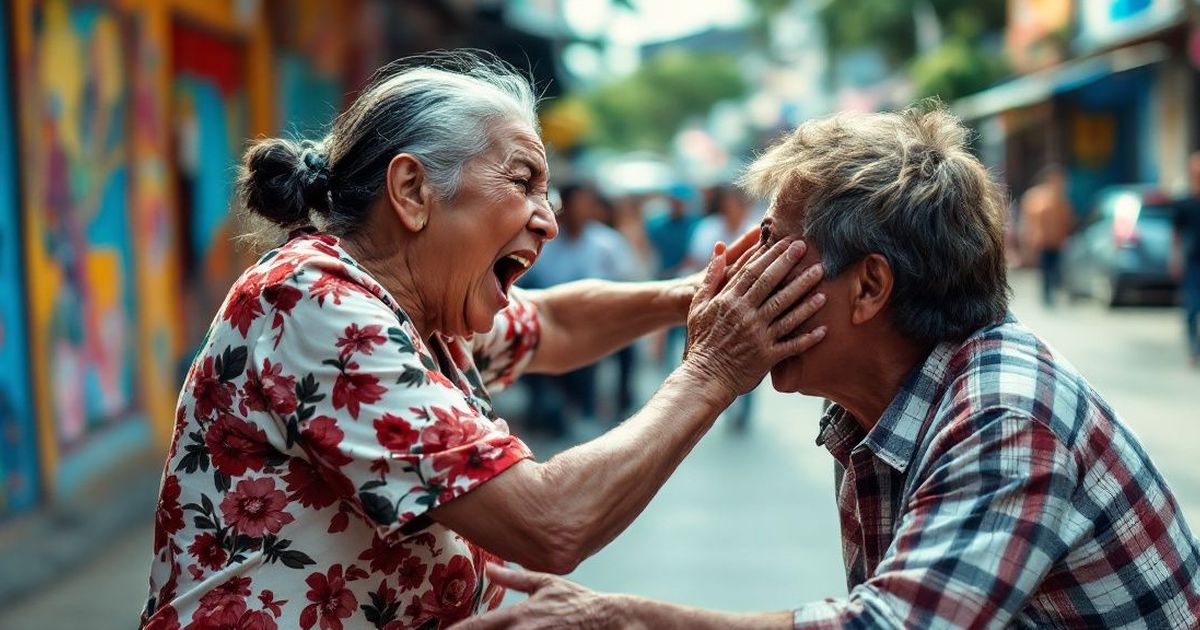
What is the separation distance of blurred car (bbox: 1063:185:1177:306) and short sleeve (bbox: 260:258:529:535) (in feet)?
52.1

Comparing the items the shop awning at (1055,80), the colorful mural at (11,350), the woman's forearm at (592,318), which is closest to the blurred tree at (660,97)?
the shop awning at (1055,80)

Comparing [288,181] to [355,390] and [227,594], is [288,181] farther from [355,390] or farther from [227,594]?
[227,594]

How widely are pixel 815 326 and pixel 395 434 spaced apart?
2.54ft

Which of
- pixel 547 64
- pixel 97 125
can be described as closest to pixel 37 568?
pixel 97 125

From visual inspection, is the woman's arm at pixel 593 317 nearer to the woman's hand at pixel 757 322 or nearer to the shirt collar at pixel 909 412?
the woman's hand at pixel 757 322

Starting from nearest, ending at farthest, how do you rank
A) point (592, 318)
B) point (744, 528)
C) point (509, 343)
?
point (509, 343)
point (592, 318)
point (744, 528)

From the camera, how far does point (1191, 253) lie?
12.2 meters

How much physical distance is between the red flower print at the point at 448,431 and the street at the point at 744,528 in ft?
5.20

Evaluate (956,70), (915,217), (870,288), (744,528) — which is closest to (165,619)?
(870,288)

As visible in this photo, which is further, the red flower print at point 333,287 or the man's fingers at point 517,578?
the man's fingers at point 517,578

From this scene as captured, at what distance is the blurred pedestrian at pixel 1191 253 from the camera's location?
11891 millimetres

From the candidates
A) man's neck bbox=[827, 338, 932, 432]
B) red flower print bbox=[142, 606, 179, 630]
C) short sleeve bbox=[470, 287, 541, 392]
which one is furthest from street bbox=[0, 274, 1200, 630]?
red flower print bbox=[142, 606, 179, 630]

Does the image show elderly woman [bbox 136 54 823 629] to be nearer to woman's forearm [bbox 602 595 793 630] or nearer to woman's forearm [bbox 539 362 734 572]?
woman's forearm [bbox 539 362 734 572]

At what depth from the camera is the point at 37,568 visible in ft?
19.7
